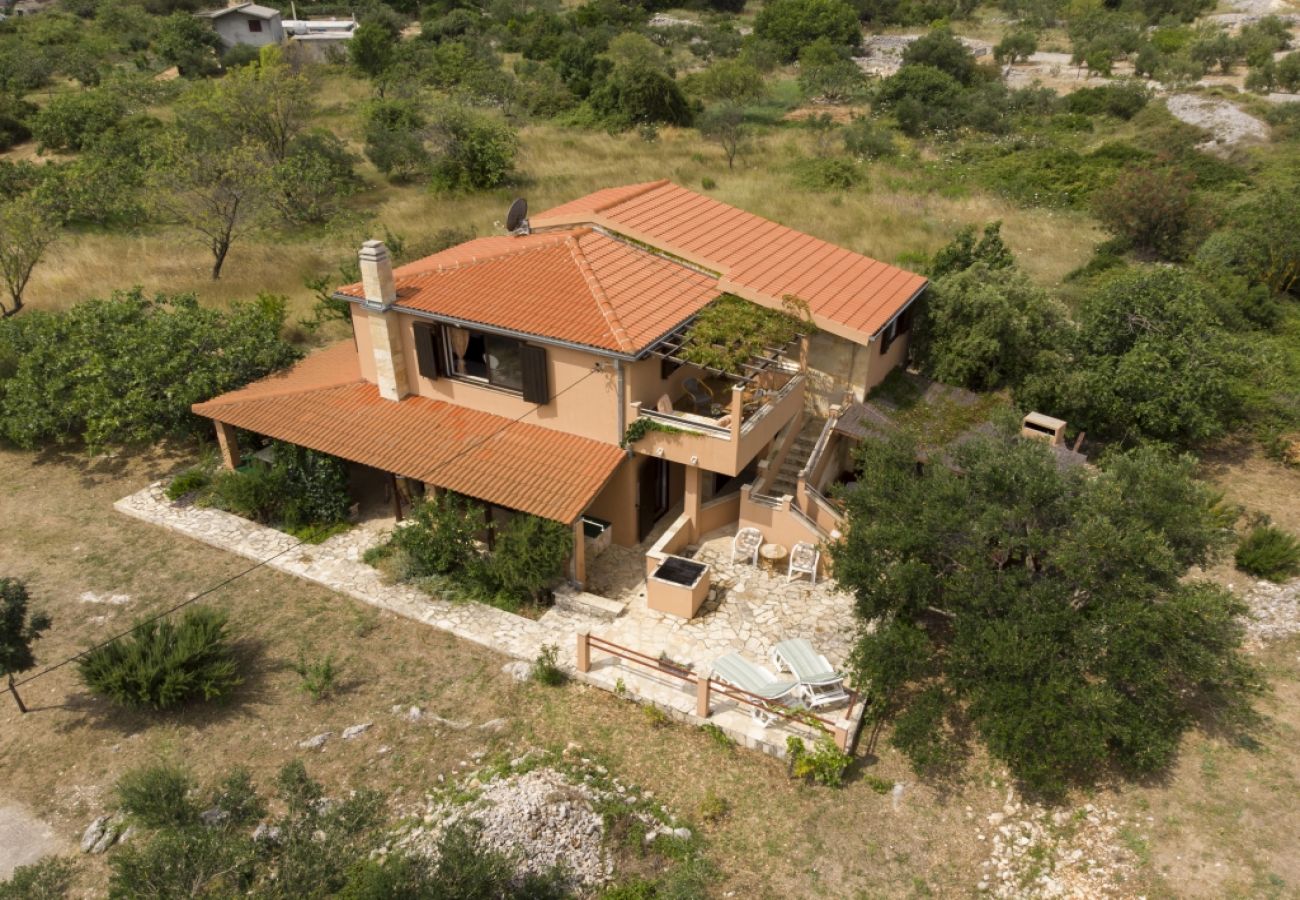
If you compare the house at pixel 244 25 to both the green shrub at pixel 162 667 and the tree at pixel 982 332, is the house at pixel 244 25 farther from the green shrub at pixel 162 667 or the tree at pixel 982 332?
the green shrub at pixel 162 667

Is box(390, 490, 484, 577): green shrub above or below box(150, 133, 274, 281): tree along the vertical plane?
below

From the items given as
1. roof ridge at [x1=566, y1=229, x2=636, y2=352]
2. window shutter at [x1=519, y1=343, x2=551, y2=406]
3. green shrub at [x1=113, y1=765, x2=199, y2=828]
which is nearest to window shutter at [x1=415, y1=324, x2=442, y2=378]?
window shutter at [x1=519, y1=343, x2=551, y2=406]

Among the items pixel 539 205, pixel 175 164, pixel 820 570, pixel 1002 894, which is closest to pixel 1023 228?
pixel 539 205

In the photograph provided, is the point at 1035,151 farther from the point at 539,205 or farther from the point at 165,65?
the point at 165,65

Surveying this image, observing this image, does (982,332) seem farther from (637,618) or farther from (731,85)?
(731,85)

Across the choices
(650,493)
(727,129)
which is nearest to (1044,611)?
(650,493)

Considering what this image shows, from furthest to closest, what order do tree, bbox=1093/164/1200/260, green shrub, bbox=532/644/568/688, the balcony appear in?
1. tree, bbox=1093/164/1200/260
2. the balcony
3. green shrub, bbox=532/644/568/688

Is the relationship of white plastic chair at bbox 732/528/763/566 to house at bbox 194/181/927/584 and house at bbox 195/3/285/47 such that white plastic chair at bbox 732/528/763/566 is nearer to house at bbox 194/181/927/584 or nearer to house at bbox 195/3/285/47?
house at bbox 194/181/927/584
